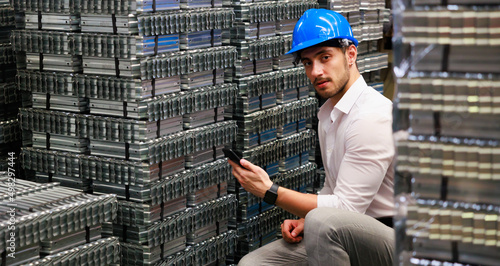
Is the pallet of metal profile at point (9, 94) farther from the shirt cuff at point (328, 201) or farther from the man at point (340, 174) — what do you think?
the shirt cuff at point (328, 201)

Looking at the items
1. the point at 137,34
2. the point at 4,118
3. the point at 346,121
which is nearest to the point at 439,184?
the point at 346,121

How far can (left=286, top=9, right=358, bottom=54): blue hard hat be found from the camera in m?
4.54

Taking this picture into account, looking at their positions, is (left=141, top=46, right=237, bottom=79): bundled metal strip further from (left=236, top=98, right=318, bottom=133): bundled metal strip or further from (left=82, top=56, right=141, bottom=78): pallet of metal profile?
(left=236, top=98, right=318, bottom=133): bundled metal strip

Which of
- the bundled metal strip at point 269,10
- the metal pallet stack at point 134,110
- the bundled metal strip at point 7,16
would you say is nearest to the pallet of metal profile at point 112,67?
the metal pallet stack at point 134,110

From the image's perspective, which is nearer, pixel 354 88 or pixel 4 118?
pixel 354 88

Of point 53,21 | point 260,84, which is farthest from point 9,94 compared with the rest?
point 260,84

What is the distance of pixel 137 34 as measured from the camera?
4488 millimetres

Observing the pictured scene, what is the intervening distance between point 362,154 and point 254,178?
0.80m

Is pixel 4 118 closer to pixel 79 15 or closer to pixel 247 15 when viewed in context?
pixel 79 15

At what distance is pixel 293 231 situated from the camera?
4.57 meters

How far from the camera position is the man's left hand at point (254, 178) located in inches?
175

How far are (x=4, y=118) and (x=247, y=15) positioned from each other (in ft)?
6.82

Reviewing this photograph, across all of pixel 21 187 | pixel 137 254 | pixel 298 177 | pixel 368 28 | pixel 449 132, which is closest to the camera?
pixel 449 132

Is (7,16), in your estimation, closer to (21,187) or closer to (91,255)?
(21,187)
